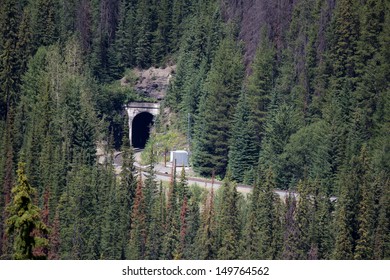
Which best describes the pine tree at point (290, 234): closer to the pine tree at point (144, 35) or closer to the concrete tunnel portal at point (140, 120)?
the concrete tunnel portal at point (140, 120)

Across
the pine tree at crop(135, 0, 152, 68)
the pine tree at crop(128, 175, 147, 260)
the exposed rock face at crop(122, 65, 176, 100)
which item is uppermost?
the pine tree at crop(135, 0, 152, 68)

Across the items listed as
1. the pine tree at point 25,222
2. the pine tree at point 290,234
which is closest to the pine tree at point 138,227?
the pine tree at point 290,234

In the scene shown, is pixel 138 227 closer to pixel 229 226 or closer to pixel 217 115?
pixel 229 226

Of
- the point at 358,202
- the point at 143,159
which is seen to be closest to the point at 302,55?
the point at 143,159

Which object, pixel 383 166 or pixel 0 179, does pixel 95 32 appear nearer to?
pixel 0 179

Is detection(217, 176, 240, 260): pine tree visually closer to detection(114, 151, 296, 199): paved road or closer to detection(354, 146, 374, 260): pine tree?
detection(114, 151, 296, 199): paved road

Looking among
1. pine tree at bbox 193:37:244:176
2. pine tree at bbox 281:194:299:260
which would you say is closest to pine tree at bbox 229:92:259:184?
pine tree at bbox 193:37:244:176

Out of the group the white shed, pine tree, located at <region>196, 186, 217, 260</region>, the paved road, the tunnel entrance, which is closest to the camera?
pine tree, located at <region>196, 186, 217, 260</region>
